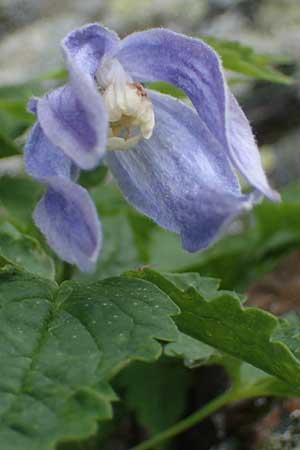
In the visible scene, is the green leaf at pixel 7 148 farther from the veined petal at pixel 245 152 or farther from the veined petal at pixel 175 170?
the veined petal at pixel 245 152

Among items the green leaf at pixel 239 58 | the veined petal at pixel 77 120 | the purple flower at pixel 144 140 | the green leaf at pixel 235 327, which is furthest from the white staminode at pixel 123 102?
the green leaf at pixel 239 58

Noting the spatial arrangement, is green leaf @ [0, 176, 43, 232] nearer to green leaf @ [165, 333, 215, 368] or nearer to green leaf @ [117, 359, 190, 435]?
green leaf @ [117, 359, 190, 435]

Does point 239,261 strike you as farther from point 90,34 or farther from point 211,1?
Result: point 211,1

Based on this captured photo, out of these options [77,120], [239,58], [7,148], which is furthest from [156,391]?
[77,120]

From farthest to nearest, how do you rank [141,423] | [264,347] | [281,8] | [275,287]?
1. [281,8]
2. [275,287]
3. [141,423]
4. [264,347]

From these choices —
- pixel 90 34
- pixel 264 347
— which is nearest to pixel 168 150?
pixel 90 34

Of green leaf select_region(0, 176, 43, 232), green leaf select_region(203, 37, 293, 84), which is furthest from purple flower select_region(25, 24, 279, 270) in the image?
green leaf select_region(0, 176, 43, 232)

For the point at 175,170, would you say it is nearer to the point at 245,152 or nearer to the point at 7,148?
the point at 245,152
